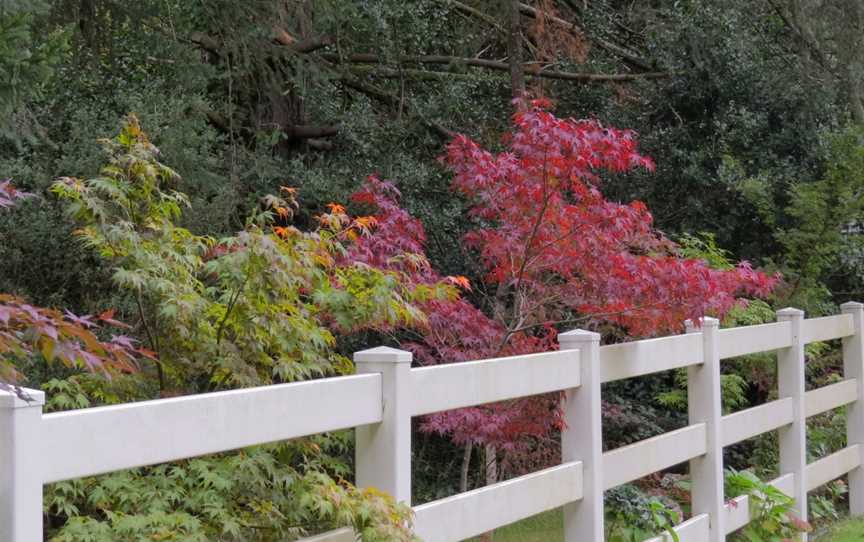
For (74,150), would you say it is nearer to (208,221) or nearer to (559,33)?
(208,221)

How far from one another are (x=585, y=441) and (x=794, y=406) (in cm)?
342

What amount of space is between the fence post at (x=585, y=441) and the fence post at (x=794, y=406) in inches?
127

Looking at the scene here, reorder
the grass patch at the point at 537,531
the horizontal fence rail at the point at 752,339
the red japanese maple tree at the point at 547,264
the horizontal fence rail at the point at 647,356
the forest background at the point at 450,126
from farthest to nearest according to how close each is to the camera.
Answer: the forest background at the point at 450,126, the grass patch at the point at 537,531, the horizontal fence rail at the point at 752,339, the red japanese maple tree at the point at 547,264, the horizontal fence rail at the point at 647,356

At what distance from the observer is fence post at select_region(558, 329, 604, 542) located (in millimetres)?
5641

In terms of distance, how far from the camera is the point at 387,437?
13.4 feet

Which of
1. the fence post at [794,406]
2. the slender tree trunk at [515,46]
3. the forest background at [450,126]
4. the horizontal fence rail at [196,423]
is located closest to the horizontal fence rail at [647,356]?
the forest background at [450,126]

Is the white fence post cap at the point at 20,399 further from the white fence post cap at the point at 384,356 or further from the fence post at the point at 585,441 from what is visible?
the fence post at the point at 585,441

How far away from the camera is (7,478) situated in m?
2.68

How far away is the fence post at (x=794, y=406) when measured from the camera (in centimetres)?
844

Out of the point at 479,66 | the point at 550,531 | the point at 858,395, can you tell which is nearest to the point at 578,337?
the point at 550,531

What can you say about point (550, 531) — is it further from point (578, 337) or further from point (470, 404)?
point (470, 404)

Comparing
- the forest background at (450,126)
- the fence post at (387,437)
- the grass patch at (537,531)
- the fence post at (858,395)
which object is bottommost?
the grass patch at (537,531)

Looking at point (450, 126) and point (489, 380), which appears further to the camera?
point (450, 126)

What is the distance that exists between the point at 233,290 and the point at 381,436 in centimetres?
151
